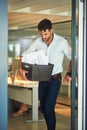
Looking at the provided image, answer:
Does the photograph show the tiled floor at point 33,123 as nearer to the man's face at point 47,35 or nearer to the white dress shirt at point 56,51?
the white dress shirt at point 56,51

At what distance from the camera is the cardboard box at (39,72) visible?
3463 millimetres

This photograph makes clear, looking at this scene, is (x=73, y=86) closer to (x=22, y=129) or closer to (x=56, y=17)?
(x=22, y=129)

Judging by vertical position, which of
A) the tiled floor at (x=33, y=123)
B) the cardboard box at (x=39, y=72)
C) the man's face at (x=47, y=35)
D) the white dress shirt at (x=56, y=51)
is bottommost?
the tiled floor at (x=33, y=123)

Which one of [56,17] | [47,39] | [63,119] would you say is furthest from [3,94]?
[56,17]

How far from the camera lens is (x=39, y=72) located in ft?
11.6

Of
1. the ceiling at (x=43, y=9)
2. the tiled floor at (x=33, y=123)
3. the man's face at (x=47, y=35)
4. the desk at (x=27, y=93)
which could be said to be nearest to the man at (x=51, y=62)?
the man's face at (x=47, y=35)

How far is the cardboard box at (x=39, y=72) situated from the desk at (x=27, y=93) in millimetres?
1880

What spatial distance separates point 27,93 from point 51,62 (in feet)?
6.84

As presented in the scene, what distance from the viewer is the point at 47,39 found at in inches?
144

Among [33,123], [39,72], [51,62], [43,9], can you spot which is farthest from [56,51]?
[43,9]

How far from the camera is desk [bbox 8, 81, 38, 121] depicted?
546 centimetres

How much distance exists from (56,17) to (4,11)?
4.20 m

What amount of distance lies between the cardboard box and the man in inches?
3.1

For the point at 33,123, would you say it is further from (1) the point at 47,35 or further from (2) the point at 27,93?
(1) the point at 47,35
